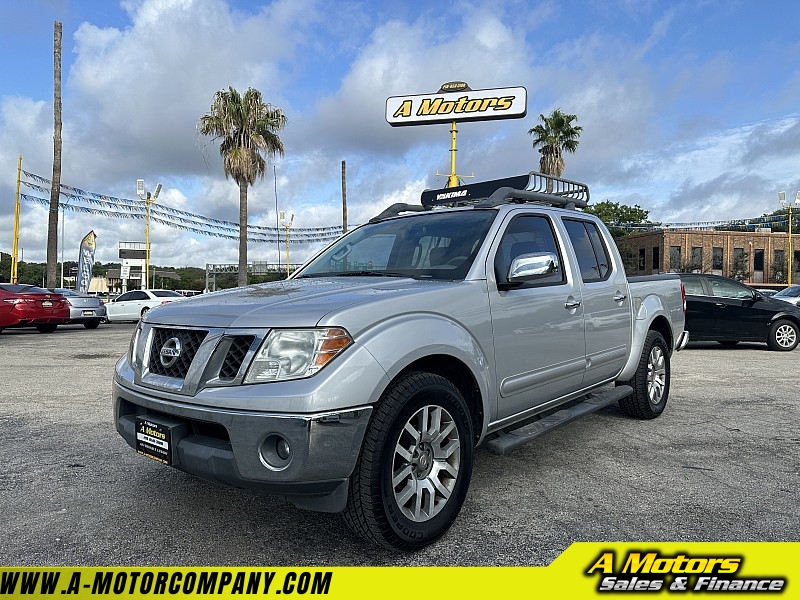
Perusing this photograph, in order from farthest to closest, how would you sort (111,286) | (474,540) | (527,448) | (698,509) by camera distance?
1. (111,286)
2. (527,448)
3. (698,509)
4. (474,540)

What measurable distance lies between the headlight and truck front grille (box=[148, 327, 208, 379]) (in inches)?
14.6

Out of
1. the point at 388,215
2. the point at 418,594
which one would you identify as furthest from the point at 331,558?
the point at 388,215

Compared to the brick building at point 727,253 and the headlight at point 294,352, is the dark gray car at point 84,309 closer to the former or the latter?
the headlight at point 294,352

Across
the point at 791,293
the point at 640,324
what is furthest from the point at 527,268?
the point at 791,293

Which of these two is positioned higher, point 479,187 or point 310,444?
point 479,187

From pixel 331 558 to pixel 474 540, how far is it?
2.32 feet

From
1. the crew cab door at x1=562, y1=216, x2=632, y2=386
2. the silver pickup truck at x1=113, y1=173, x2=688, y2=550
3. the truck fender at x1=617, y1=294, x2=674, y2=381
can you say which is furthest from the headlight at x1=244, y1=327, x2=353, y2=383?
the truck fender at x1=617, y1=294, x2=674, y2=381

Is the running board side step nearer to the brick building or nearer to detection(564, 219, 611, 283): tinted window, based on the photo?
detection(564, 219, 611, 283): tinted window

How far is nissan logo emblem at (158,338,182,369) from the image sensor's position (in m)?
2.87

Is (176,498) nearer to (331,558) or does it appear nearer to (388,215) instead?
(331,558)

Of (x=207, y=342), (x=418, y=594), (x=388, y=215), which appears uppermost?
(x=388, y=215)

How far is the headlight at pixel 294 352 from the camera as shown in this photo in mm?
2553

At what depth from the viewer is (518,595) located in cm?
249

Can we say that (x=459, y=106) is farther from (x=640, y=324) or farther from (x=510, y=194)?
(x=510, y=194)
